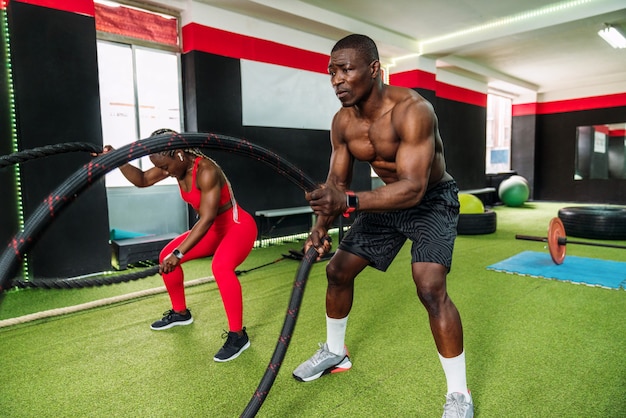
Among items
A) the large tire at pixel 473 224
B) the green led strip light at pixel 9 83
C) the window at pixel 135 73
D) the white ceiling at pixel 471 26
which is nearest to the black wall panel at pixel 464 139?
the white ceiling at pixel 471 26

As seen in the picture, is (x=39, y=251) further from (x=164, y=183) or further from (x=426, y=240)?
(x=426, y=240)

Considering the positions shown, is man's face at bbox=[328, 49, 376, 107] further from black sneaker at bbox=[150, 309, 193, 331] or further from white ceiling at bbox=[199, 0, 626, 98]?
white ceiling at bbox=[199, 0, 626, 98]

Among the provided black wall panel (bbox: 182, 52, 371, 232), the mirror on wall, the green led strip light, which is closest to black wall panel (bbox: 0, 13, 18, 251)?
the green led strip light

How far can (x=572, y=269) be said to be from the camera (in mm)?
3820

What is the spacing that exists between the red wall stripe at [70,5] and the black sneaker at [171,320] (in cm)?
290

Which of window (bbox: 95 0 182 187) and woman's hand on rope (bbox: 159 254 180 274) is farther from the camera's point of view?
window (bbox: 95 0 182 187)

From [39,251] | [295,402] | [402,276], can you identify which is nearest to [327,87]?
[402,276]

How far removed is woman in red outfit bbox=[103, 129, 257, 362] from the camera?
2.12 metres

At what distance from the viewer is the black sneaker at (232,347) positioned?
7.03ft

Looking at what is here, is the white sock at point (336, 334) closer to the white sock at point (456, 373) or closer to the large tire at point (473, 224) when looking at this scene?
the white sock at point (456, 373)

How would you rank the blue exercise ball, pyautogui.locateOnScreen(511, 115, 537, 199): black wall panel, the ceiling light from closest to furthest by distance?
the ceiling light
the blue exercise ball
pyautogui.locateOnScreen(511, 115, 537, 199): black wall panel

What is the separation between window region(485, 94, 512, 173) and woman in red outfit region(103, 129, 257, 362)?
1091 centimetres

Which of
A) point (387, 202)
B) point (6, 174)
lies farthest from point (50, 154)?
point (6, 174)

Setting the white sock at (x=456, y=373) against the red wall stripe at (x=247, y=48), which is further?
the red wall stripe at (x=247, y=48)
